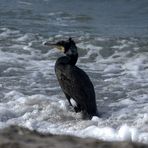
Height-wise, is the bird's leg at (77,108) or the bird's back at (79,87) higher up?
the bird's back at (79,87)

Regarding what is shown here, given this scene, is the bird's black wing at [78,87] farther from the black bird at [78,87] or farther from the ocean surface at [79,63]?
the ocean surface at [79,63]

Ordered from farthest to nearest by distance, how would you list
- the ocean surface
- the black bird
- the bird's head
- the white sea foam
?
the bird's head, the black bird, the ocean surface, the white sea foam

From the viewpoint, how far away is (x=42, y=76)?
404 inches

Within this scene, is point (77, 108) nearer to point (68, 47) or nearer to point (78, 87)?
point (78, 87)

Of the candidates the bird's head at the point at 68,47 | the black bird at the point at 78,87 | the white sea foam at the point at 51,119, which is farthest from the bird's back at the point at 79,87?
the bird's head at the point at 68,47

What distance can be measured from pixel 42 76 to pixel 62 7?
8922 mm

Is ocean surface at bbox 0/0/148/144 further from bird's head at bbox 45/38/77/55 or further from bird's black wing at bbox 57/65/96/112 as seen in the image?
bird's head at bbox 45/38/77/55

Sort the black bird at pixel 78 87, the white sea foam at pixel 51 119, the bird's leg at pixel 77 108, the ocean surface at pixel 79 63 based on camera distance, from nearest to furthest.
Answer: the white sea foam at pixel 51 119
the ocean surface at pixel 79 63
the black bird at pixel 78 87
the bird's leg at pixel 77 108

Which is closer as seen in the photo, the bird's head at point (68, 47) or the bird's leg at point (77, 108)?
the bird's leg at point (77, 108)

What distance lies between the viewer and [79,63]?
11789 mm

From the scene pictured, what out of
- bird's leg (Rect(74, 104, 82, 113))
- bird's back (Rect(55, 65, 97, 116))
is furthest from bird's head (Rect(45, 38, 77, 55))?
bird's leg (Rect(74, 104, 82, 113))

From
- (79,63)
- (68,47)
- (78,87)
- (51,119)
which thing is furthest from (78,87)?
(79,63)

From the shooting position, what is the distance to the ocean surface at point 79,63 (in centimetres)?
760

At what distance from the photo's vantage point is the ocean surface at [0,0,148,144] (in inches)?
299
